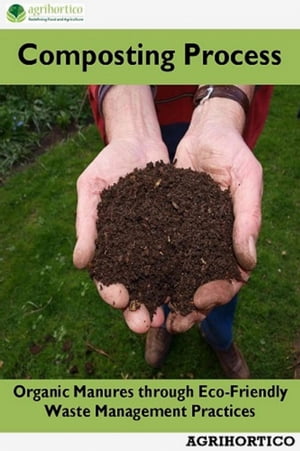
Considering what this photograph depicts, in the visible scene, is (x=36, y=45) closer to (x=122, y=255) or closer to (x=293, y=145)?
(x=122, y=255)

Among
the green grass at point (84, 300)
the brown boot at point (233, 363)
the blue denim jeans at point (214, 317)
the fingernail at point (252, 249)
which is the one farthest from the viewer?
the green grass at point (84, 300)

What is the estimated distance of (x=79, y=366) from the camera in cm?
275

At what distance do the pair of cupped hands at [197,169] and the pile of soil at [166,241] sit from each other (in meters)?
0.04

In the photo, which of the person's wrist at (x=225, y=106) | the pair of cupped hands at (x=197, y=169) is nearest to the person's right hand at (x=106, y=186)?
the pair of cupped hands at (x=197, y=169)

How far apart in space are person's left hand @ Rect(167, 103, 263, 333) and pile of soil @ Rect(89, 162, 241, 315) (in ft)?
0.16

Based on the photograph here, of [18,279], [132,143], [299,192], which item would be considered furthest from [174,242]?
[299,192]

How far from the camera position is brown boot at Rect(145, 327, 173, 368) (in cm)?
270

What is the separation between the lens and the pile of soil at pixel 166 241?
5.55ft

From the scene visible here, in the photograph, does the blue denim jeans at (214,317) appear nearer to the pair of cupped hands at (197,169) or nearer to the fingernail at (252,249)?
the pair of cupped hands at (197,169)

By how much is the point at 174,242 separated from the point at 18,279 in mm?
1845

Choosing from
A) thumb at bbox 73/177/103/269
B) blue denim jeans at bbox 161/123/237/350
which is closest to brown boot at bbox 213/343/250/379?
blue denim jeans at bbox 161/123/237/350

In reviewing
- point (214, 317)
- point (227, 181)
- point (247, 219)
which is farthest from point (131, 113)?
point (214, 317)

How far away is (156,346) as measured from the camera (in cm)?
270
